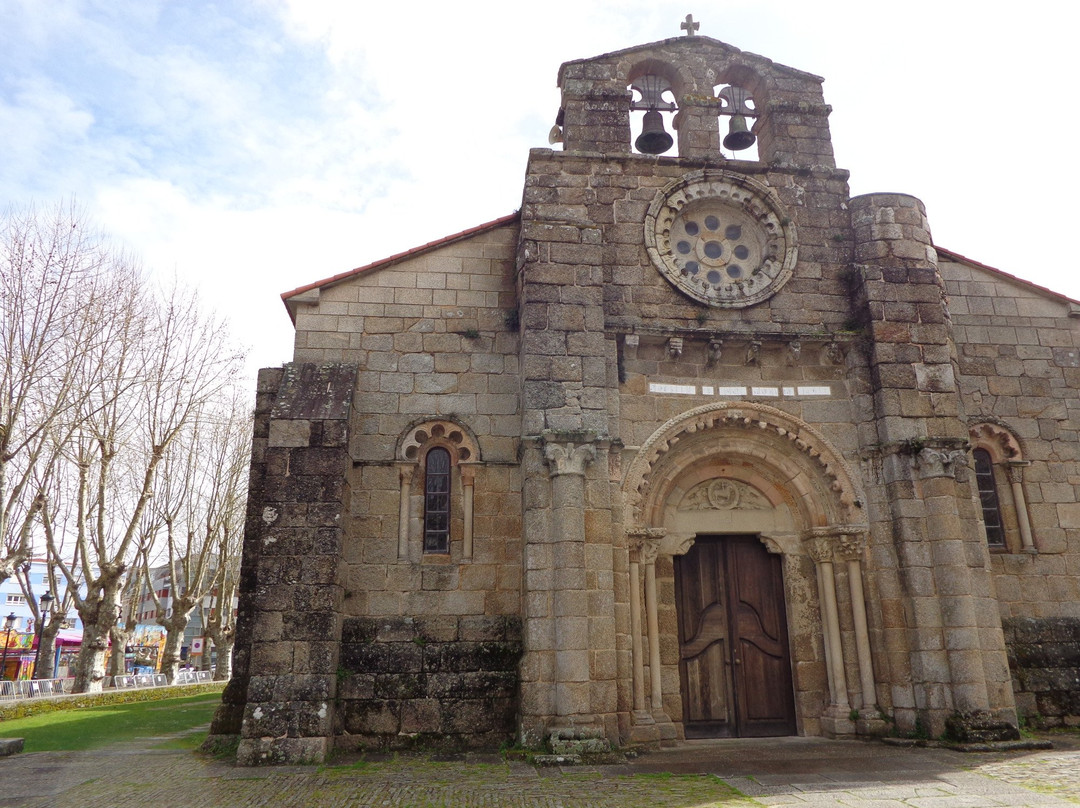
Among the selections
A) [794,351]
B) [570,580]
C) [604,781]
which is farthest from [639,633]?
[794,351]

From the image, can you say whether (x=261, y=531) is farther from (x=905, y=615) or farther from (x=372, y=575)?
(x=905, y=615)

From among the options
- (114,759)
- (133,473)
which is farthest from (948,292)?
(133,473)

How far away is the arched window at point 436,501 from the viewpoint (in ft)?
33.6

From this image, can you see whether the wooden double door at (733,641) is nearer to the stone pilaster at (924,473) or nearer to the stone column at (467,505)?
the stone pilaster at (924,473)

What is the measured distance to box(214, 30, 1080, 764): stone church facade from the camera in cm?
908

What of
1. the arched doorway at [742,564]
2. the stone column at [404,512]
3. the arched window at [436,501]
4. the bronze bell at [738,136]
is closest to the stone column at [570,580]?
the arched doorway at [742,564]

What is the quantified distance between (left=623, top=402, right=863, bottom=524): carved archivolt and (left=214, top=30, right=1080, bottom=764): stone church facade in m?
0.04

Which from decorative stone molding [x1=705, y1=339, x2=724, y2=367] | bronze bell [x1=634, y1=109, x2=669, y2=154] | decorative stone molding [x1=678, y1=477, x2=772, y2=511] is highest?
bronze bell [x1=634, y1=109, x2=669, y2=154]

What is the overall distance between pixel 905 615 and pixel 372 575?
21.8 feet

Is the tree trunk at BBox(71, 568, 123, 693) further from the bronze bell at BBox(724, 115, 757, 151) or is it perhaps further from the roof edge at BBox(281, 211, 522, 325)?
the bronze bell at BBox(724, 115, 757, 151)

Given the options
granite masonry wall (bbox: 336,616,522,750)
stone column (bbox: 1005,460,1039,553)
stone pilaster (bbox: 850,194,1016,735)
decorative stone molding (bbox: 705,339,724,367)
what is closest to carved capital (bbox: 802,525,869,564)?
stone pilaster (bbox: 850,194,1016,735)

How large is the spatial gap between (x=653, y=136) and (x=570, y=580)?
703 centimetres

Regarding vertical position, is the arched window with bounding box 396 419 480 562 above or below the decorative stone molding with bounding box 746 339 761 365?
below

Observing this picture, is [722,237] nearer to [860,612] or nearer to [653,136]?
[653,136]
